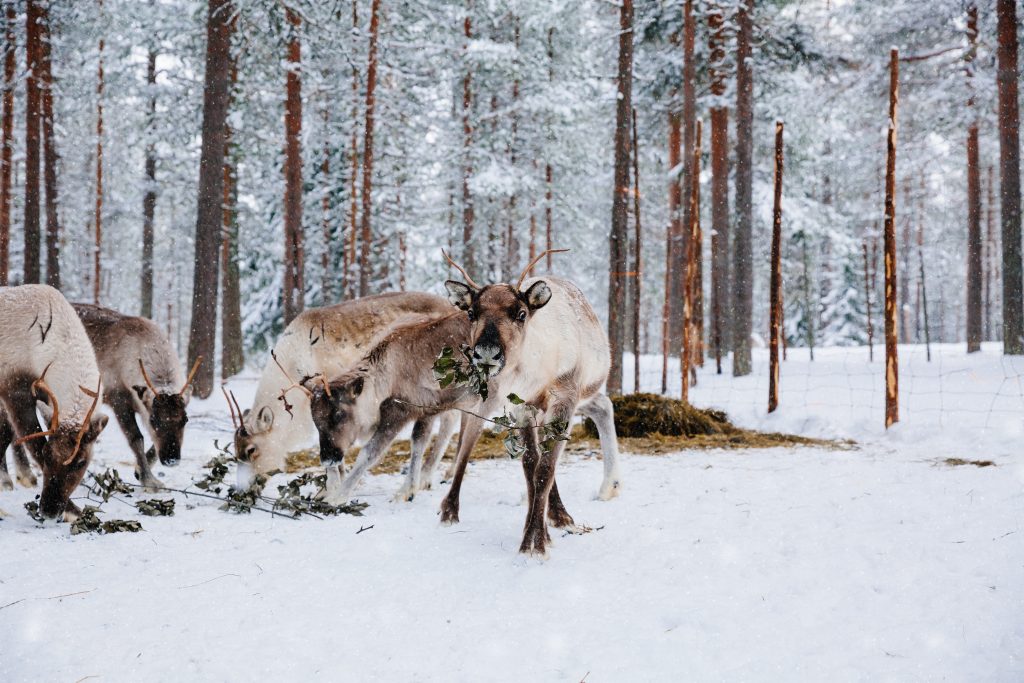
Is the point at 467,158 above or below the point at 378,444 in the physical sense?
above

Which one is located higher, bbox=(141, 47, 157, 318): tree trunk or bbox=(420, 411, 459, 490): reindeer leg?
bbox=(141, 47, 157, 318): tree trunk

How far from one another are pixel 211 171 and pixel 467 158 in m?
9.07

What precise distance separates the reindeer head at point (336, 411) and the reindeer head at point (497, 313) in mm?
1811

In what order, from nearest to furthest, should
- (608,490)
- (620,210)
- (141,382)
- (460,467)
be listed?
(460,467), (608,490), (141,382), (620,210)

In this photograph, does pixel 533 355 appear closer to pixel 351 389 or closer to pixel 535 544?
pixel 535 544

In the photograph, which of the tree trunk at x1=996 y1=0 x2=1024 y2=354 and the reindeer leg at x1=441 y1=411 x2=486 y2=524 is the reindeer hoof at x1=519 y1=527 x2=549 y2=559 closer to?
the reindeer leg at x1=441 y1=411 x2=486 y2=524

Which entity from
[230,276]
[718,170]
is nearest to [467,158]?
[718,170]

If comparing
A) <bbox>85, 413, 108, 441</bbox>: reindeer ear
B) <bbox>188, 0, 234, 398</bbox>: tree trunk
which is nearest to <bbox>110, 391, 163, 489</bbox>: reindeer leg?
<bbox>85, 413, 108, 441</bbox>: reindeer ear

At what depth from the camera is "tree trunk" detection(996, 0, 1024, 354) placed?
40.2 ft

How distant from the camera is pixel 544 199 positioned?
20.5m

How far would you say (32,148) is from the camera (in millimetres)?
14148

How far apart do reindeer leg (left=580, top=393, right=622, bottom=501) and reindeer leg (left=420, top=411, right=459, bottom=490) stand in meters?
1.33

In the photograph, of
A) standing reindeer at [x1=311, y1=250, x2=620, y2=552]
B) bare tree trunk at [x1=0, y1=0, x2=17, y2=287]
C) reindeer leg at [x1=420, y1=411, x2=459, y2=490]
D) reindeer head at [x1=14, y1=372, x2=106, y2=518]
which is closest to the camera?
reindeer head at [x1=14, y1=372, x2=106, y2=518]

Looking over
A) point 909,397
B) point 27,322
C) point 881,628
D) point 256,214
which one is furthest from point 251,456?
point 256,214
